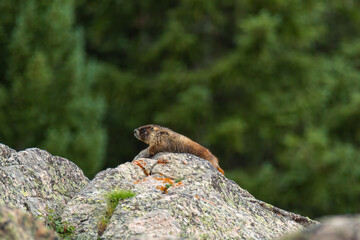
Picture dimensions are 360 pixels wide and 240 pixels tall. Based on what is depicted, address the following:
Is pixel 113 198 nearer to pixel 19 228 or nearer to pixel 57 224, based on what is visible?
pixel 57 224

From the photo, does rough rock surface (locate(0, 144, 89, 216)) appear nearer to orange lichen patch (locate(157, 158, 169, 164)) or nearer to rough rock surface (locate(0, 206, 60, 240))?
orange lichen patch (locate(157, 158, 169, 164))

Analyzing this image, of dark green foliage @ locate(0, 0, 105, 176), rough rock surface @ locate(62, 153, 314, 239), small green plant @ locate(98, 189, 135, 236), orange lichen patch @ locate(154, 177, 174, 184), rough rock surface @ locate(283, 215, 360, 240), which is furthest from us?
dark green foliage @ locate(0, 0, 105, 176)

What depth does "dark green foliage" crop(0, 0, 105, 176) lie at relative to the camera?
1825 cm

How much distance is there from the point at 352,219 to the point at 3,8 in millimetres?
17213

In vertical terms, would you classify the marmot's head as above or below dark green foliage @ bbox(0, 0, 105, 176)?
below

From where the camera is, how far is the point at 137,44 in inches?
1021

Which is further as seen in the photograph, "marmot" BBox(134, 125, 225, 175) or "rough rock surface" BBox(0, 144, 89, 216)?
"marmot" BBox(134, 125, 225, 175)

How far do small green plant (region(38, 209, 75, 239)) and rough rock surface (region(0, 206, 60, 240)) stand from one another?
1.63 m

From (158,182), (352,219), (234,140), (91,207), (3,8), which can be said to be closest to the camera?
(352,219)

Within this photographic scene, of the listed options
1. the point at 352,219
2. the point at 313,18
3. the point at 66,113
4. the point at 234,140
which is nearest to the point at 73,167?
the point at 352,219

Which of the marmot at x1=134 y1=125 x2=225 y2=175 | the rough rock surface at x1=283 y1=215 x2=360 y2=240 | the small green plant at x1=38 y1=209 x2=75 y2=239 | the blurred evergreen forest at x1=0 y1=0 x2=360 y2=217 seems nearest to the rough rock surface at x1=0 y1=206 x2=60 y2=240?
the small green plant at x1=38 y1=209 x2=75 y2=239

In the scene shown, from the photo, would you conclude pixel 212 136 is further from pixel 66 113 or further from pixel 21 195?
pixel 21 195

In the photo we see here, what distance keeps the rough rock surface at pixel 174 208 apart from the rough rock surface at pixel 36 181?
28 cm

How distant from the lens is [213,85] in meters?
23.6
